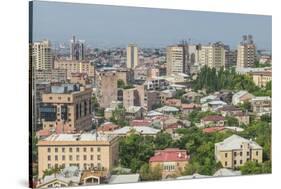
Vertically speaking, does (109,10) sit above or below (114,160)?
above

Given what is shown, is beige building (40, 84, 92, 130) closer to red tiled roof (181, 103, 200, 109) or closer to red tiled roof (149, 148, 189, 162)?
red tiled roof (149, 148, 189, 162)

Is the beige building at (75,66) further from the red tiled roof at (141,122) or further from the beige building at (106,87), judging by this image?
the red tiled roof at (141,122)

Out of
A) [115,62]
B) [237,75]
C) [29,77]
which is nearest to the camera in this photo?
[29,77]

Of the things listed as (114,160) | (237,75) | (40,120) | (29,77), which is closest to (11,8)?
(29,77)

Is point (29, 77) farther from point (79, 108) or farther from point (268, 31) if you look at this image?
point (268, 31)

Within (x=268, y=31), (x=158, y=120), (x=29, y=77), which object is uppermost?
(x=268, y=31)

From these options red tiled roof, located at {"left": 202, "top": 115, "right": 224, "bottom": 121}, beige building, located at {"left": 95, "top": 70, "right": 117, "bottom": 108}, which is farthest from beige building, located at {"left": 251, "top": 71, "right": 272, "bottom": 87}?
beige building, located at {"left": 95, "top": 70, "right": 117, "bottom": 108}

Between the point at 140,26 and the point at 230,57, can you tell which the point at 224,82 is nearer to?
the point at 230,57
